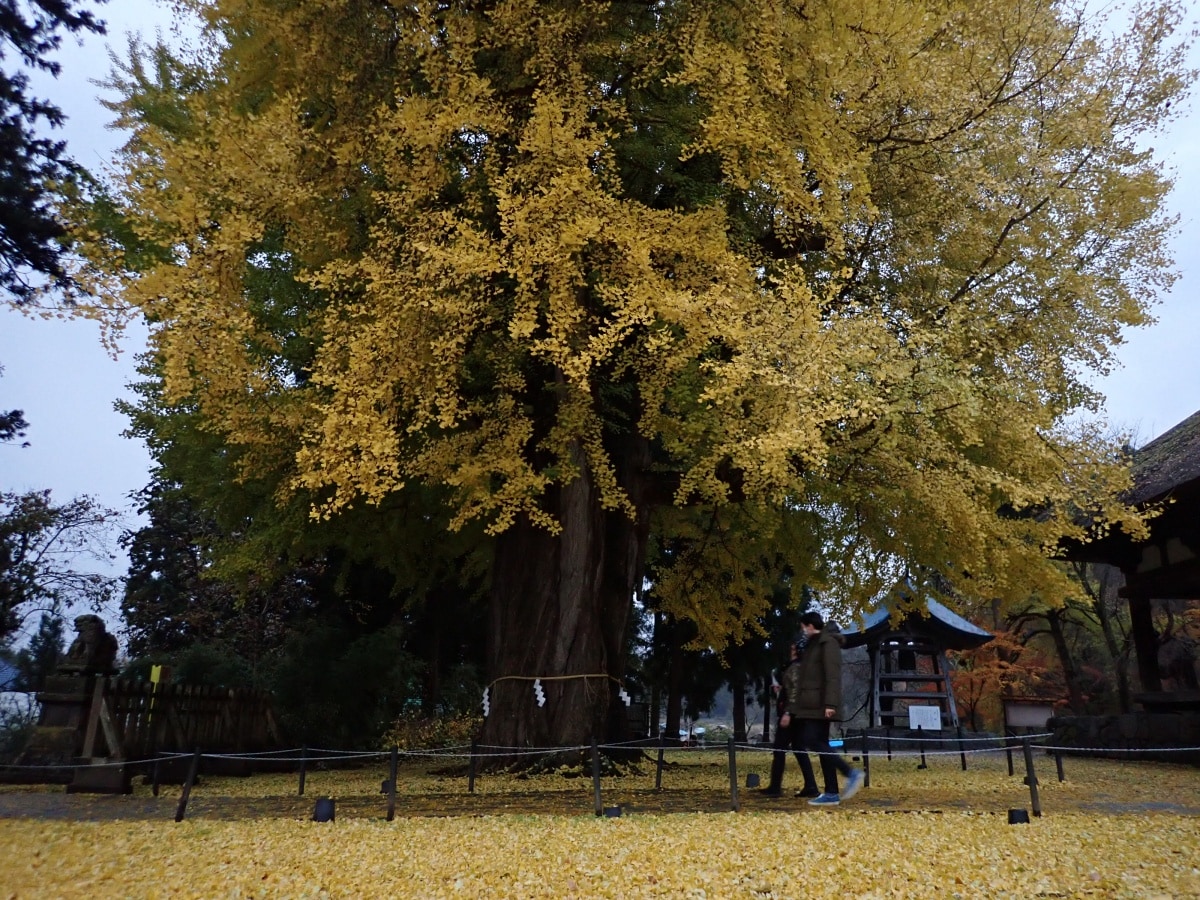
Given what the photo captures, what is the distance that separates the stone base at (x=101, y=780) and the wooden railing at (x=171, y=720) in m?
0.21

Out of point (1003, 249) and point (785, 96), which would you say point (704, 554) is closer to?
point (1003, 249)

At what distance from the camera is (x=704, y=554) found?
535 inches

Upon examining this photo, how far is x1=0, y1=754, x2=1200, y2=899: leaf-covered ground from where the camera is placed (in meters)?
4.53

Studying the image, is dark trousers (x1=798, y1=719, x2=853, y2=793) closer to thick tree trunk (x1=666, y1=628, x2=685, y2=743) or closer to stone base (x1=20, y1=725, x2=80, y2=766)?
stone base (x1=20, y1=725, x2=80, y2=766)

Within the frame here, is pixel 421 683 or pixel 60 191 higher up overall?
pixel 60 191

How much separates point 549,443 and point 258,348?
3834 mm

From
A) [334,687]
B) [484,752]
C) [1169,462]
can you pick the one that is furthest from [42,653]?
[1169,462]

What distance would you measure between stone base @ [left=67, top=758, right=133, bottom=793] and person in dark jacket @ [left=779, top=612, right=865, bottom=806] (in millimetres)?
6568

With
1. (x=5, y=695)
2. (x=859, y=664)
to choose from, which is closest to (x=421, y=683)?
(x=5, y=695)

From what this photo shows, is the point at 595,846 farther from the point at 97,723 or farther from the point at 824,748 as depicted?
the point at 97,723

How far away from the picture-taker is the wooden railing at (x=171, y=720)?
9375 millimetres

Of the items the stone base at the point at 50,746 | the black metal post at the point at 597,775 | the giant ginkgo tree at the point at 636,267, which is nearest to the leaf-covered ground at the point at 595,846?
the black metal post at the point at 597,775

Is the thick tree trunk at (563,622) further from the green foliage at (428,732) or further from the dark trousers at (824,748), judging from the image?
the green foliage at (428,732)

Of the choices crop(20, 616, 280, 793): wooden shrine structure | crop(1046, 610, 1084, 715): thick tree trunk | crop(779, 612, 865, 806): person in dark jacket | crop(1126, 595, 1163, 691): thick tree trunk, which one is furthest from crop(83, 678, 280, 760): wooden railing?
crop(1046, 610, 1084, 715): thick tree trunk
